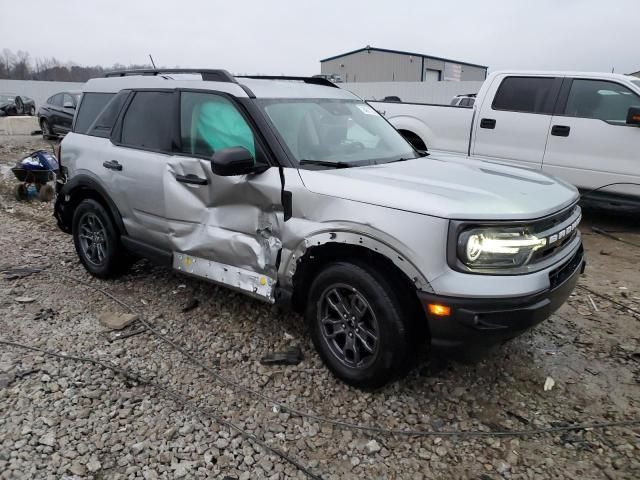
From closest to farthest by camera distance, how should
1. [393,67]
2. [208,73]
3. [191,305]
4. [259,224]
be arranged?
[259,224]
[208,73]
[191,305]
[393,67]

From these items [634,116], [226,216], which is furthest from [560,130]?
[226,216]

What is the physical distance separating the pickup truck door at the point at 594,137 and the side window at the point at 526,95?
18 cm

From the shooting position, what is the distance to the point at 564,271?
9.73 ft

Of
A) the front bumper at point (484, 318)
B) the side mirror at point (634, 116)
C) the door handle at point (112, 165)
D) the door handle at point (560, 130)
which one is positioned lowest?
the front bumper at point (484, 318)

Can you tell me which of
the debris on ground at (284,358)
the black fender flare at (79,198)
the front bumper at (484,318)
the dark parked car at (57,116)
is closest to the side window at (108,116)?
the black fender flare at (79,198)

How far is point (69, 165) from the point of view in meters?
4.94

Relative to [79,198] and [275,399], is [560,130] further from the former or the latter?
[79,198]

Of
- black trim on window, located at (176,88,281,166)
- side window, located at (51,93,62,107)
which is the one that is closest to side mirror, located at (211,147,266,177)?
black trim on window, located at (176,88,281,166)

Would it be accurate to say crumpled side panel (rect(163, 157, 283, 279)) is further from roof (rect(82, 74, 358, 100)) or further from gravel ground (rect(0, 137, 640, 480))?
gravel ground (rect(0, 137, 640, 480))

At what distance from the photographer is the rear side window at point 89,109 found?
4.79 metres

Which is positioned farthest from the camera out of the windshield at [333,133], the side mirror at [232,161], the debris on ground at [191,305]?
the debris on ground at [191,305]

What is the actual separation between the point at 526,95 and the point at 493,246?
16.5ft

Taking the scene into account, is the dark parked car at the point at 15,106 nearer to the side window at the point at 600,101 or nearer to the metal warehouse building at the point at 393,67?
the metal warehouse building at the point at 393,67

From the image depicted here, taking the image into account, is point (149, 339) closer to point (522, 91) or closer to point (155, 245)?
point (155, 245)
